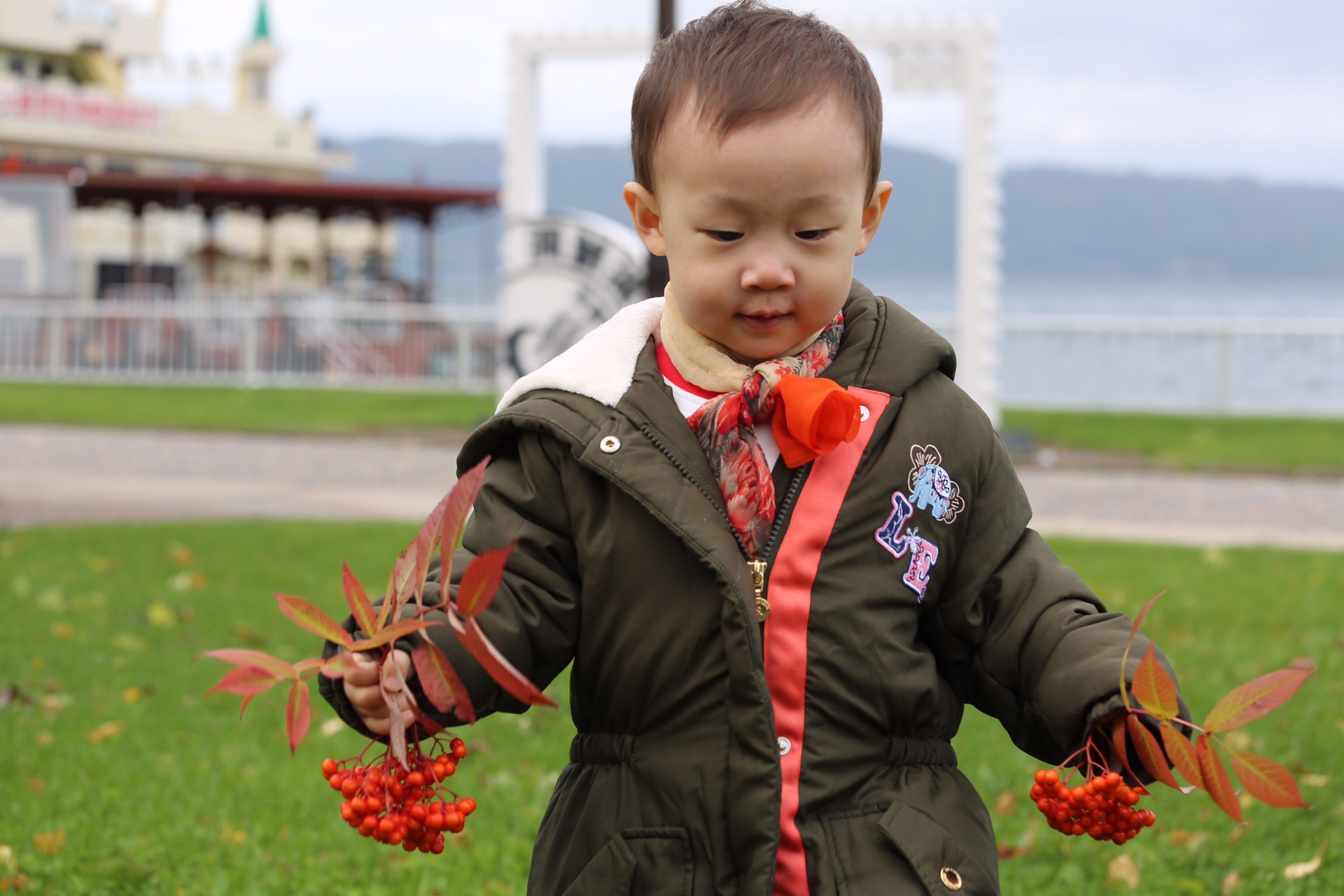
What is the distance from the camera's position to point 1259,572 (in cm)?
677

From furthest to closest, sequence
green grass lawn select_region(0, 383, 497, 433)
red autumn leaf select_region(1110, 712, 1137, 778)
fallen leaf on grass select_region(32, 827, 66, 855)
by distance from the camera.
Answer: green grass lawn select_region(0, 383, 497, 433)
fallen leaf on grass select_region(32, 827, 66, 855)
red autumn leaf select_region(1110, 712, 1137, 778)

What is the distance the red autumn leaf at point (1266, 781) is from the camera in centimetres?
141

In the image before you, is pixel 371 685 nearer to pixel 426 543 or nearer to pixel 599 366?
pixel 426 543

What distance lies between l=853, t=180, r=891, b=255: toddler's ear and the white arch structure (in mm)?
7489

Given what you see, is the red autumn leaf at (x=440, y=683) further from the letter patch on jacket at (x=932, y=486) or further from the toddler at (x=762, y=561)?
the letter patch on jacket at (x=932, y=486)

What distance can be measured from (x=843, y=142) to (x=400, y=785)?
3.00 feet

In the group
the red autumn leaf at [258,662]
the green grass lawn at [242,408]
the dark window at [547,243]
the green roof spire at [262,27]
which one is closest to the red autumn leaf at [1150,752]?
the red autumn leaf at [258,662]

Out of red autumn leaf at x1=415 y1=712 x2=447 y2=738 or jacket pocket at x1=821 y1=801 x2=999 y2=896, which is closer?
red autumn leaf at x1=415 y1=712 x2=447 y2=738

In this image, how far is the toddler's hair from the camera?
1674 mm

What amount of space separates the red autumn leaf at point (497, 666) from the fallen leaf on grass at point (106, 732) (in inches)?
128

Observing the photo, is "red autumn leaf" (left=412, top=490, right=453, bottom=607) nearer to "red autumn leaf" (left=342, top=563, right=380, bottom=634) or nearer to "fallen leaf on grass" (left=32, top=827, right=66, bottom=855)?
"red autumn leaf" (left=342, top=563, right=380, bottom=634)

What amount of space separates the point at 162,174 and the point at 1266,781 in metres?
33.2

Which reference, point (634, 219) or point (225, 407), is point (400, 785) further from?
point (225, 407)

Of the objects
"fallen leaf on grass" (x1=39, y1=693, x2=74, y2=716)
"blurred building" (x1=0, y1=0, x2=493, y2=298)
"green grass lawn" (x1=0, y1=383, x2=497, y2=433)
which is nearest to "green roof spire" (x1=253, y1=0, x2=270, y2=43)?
"blurred building" (x1=0, y1=0, x2=493, y2=298)
